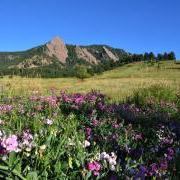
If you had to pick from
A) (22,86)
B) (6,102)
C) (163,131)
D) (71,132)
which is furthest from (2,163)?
(22,86)

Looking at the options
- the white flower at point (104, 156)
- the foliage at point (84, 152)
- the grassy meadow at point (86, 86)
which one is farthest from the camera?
the grassy meadow at point (86, 86)

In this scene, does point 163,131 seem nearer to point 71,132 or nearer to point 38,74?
point 71,132

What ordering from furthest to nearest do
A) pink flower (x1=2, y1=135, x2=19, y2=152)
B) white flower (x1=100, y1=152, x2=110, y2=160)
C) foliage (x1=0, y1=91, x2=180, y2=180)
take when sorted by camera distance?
white flower (x1=100, y1=152, x2=110, y2=160) < foliage (x1=0, y1=91, x2=180, y2=180) < pink flower (x1=2, y1=135, x2=19, y2=152)

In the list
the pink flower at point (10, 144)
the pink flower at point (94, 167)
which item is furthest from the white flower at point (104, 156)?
the pink flower at point (10, 144)

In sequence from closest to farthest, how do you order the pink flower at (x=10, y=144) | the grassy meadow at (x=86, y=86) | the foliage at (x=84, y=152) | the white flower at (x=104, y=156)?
the pink flower at (x=10, y=144) < the foliage at (x=84, y=152) < the white flower at (x=104, y=156) < the grassy meadow at (x=86, y=86)

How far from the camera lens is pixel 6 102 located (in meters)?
11.6

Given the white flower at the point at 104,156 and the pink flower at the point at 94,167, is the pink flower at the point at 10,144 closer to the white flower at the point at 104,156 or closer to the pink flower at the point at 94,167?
the pink flower at the point at 94,167

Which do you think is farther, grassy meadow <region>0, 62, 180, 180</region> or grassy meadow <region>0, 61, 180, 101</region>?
grassy meadow <region>0, 61, 180, 101</region>

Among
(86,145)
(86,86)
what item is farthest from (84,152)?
(86,86)

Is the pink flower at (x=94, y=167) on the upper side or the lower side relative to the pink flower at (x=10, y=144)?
lower

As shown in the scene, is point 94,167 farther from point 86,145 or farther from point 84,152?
point 86,145

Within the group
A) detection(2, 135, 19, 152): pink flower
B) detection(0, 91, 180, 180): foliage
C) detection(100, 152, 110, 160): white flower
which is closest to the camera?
detection(2, 135, 19, 152): pink flower

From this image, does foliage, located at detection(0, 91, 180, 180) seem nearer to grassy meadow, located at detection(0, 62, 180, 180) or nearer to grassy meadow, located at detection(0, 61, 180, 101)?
grassy meadow, located at detection(0, 62, 180, 180)

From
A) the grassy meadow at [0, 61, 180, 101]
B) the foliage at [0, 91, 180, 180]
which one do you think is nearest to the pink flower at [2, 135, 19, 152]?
the foliage at [0, 91, 180, 180]
